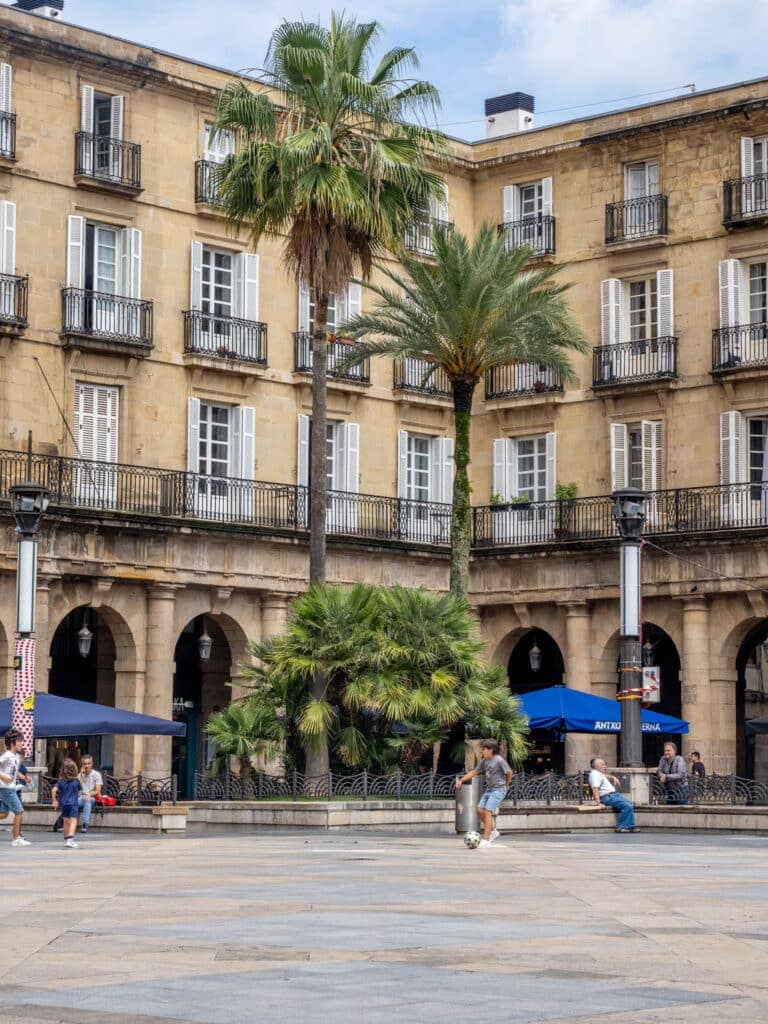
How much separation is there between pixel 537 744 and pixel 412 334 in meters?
14.2

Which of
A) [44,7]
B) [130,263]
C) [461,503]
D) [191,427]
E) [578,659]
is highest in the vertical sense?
[44,7]

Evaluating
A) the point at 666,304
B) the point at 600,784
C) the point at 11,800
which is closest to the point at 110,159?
the point at 666,304

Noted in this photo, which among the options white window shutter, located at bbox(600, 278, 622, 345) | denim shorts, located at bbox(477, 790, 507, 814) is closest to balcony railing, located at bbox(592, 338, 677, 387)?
white window shutter, located at bbox(600, 278, 622, 345)

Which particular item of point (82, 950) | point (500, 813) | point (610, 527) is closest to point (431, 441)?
point (610, 527)

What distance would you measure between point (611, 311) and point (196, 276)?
389 inches

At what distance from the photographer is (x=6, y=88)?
40.7 meters

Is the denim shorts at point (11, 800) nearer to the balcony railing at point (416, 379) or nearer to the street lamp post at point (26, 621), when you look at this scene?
the street lamp post at point (26, 621)

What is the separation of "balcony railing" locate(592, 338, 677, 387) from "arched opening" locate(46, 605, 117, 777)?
41.9 ft

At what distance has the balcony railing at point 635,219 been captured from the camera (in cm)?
4634

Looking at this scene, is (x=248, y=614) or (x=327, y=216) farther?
(x=248, y=614)

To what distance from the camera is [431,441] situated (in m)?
49.2

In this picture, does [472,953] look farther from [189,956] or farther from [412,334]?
[412,334]

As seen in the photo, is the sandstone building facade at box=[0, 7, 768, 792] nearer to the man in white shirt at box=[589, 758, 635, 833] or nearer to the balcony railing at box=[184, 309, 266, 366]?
the balcony railing at box=[184, 309, 266, 366]

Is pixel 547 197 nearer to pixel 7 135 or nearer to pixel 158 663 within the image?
pixel 7 135
